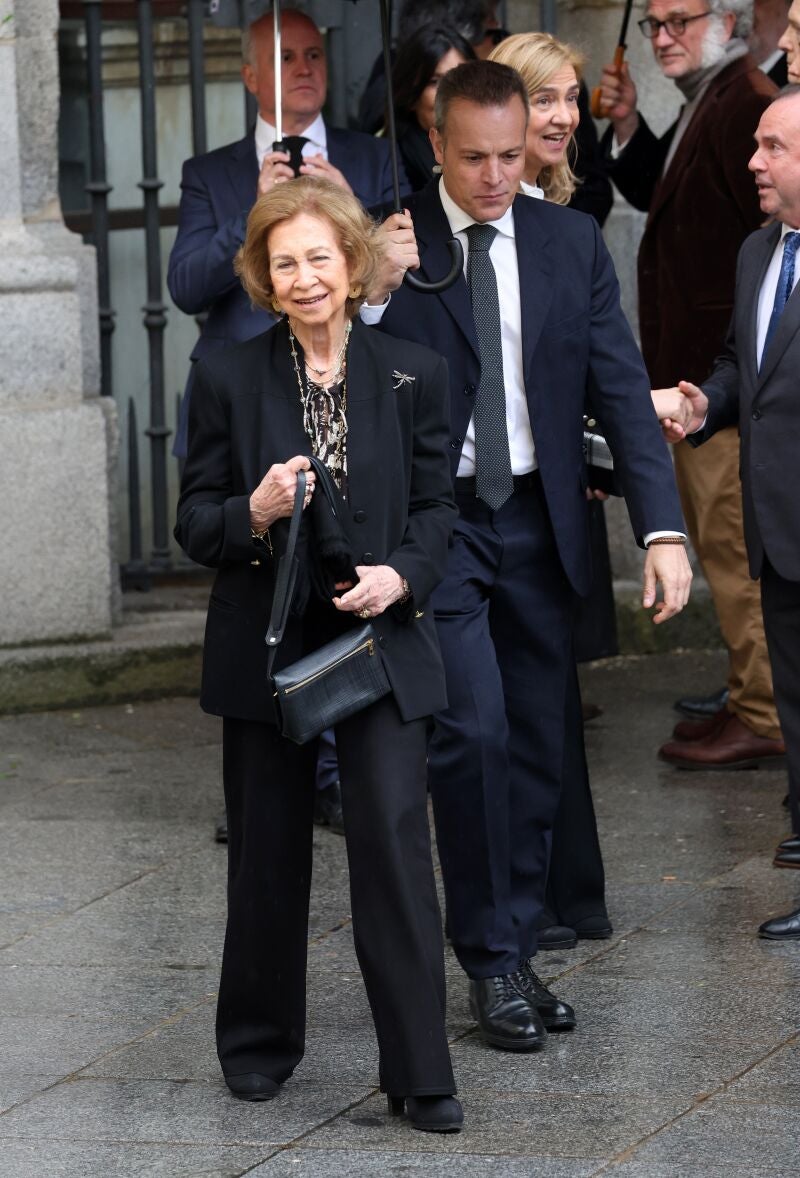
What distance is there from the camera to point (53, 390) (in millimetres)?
7395

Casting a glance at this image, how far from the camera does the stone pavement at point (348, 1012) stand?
152 inches

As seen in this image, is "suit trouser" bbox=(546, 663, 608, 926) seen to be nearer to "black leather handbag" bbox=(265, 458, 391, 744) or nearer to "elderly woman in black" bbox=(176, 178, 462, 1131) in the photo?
"elderly woman in black" bbox=(176, 178, 462, 1131)

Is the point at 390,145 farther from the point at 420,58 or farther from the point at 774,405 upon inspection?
the point at 420,58

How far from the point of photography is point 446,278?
4.48 meters

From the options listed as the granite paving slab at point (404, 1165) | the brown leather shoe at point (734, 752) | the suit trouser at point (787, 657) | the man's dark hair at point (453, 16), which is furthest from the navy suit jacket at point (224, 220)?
the granite paving slab at point (404, 1165)

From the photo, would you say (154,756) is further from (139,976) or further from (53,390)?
(139,976)

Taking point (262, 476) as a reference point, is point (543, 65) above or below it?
above

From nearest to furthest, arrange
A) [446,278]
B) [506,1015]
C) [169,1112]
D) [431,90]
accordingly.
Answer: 1. [169,1112]
2. [506,1015]
3. [446,278]
4. [431,90]

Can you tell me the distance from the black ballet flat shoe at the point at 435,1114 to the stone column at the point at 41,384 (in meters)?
3.79

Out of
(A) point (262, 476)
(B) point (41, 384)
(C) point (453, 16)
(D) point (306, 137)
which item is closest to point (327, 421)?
(A) point (262, 476)

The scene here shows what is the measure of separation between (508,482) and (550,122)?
3.25 ft

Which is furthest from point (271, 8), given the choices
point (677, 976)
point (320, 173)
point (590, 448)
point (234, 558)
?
point (677, 976)

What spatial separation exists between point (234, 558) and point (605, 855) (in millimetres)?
2113

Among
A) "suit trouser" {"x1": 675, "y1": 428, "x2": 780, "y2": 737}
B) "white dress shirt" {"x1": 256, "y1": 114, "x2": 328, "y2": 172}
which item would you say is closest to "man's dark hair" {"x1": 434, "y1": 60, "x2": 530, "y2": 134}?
"white dress shirt" {"x1": 256, "y1": 114, "x2": 328, "y2": 172}
